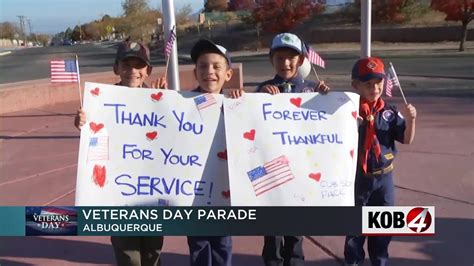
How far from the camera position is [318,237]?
4.31 m

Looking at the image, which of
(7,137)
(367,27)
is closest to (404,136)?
Answer: (367,27)

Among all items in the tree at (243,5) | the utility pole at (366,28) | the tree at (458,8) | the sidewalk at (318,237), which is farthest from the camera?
the tree at (243,5)

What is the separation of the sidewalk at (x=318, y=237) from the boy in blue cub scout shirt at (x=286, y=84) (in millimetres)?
320

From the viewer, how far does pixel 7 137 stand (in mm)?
8664

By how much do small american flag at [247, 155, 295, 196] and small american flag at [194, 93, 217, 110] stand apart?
1.60ft

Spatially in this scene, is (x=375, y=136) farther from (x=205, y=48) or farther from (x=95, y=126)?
(x=95, y=126)

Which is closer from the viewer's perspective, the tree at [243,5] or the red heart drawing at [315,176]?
the red heart drawing at [315,176]

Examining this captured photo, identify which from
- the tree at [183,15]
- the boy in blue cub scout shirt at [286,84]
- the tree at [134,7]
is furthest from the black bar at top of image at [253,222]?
the tree at [183,15]

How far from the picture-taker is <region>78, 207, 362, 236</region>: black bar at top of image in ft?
10.6

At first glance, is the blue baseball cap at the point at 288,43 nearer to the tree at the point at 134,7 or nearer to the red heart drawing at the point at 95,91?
the red heart drawing at the point at 95,91

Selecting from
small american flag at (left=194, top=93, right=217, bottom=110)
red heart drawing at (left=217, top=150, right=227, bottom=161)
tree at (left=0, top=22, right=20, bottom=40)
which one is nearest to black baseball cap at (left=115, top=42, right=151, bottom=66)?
small american flag at (left=194, top=93, right=217, bottom=110)

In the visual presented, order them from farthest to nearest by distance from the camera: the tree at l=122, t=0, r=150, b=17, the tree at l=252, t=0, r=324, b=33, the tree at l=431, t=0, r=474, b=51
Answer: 1. the tree at l=122, t=0, r=150, b=17
2. the tree at l=252, t=0, r=324, b=33
3. the tree at l=431, t=0, r=474, b=51

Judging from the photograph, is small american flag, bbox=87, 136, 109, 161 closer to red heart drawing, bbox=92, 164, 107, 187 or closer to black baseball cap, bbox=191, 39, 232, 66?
red heart drawing, bbox=92, 164, 107, 187

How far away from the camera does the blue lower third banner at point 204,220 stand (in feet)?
10.6
